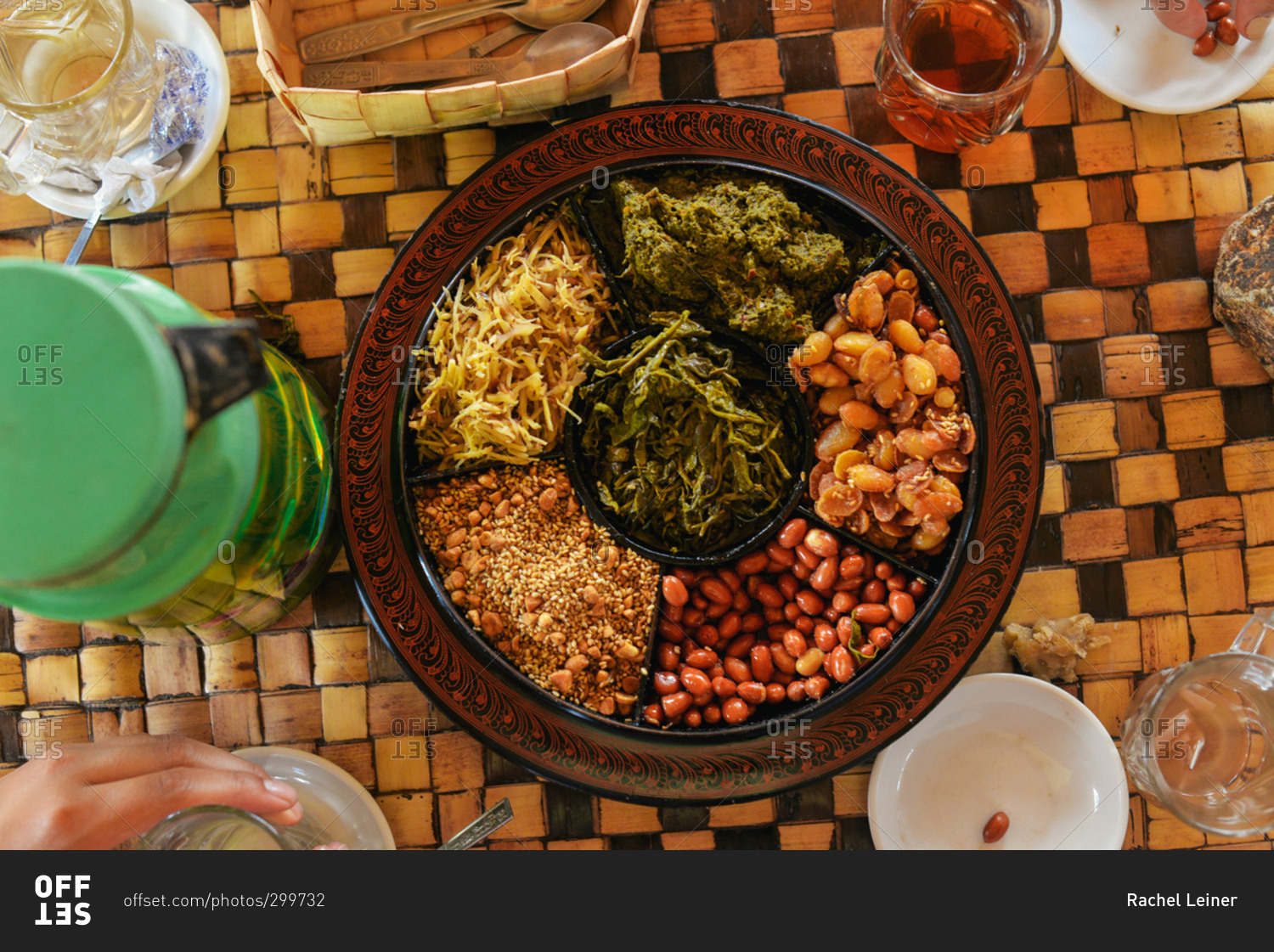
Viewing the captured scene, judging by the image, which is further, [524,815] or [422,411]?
[524,815]

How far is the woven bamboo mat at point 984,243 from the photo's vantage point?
1896 millimetres

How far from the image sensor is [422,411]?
1.75 metres

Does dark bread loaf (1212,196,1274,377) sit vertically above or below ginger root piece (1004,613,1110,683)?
above

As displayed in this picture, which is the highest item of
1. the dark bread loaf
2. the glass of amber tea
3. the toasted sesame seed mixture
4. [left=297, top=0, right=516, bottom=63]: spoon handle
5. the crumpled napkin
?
[left=297, top=0, right=516, bottom=63]: spoon handle

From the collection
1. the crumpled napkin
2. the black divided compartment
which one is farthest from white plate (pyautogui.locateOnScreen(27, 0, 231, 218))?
the black divided compartment

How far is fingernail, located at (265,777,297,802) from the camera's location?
1719 mm

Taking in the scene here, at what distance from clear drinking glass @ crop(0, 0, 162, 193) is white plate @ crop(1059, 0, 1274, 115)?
203 cm

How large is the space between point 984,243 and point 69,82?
6.61 ft

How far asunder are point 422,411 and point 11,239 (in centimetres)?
112

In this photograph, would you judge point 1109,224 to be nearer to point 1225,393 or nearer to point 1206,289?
point 1206,289

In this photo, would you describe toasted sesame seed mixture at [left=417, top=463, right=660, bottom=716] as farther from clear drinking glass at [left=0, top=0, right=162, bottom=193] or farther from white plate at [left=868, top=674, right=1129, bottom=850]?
clear drinking glass at [left=0, top=0, right=162, bottom=193]

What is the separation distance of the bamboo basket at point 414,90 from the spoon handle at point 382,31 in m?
0.02

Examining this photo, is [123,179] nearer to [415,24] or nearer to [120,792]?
[415,24]

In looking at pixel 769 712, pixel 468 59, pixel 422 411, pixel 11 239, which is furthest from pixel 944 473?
pixel 11 239
